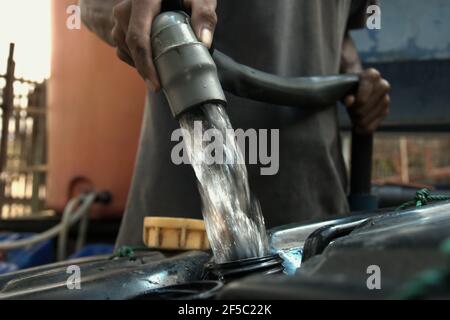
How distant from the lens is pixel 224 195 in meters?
0.76

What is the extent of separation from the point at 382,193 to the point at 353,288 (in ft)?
4.21

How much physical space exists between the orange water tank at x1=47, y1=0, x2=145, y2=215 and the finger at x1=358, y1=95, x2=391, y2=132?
1152mm

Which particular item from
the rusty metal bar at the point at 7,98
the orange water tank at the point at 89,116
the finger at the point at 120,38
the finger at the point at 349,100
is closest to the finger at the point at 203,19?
the finger at the point at 120,38

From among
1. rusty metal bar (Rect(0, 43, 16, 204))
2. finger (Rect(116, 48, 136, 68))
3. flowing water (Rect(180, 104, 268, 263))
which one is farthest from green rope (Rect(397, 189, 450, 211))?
rusty metal bar (Rect(0, 43, 16, 204))

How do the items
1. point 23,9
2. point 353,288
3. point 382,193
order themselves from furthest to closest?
point 23,9 < point 382,193 < point 353,288

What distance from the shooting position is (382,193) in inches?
66.1

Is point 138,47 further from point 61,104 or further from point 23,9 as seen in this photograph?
point 61,104

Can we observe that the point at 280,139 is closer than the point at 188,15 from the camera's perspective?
No

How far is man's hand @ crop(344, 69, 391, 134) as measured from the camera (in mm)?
1340

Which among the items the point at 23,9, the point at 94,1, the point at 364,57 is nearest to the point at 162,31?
the point at 94,1

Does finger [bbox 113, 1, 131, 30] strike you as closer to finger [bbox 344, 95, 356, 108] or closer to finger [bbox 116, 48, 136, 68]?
finger [bbox 116, 48, 136, 68]

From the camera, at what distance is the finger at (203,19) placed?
2.86ft

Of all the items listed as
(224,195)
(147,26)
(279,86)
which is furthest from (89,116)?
(224,195)

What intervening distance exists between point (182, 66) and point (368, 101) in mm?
674
